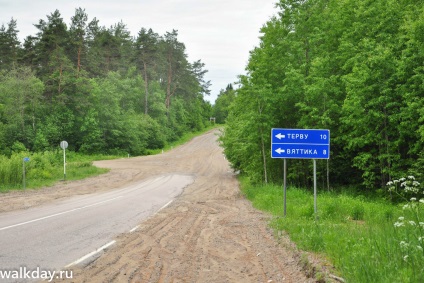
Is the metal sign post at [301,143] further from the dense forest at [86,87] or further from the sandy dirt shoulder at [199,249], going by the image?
the dense forest at [86,87]

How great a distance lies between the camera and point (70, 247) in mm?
8906

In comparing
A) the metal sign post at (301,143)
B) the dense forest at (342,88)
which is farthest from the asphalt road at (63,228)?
the dense forest at (342,88)

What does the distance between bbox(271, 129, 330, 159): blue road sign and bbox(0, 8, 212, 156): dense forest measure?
38.8m

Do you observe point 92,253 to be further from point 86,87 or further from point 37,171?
point 86,87

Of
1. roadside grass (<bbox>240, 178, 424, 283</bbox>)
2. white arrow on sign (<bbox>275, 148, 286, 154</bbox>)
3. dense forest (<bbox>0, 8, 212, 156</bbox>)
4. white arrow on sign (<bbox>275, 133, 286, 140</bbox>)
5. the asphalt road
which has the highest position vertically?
dense forest (<bbox>0, 8, 212, 156</bbox>)

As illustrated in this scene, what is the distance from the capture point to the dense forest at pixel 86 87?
147 feet

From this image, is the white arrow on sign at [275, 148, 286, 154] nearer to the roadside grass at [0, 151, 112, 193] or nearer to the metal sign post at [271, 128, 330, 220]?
the metal sign post at [271, 128, 330, 220]

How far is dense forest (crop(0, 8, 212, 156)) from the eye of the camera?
147 feet

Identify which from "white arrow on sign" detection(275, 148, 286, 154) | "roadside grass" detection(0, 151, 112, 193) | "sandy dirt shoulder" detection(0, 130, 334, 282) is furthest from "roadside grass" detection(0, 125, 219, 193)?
"white arrow on sign" detection(275, 148, 286, 154)

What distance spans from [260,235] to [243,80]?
42.6ft

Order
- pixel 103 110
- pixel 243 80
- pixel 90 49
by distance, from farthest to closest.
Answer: pixel 90 49 → pixel 103 110 → pixel 243 80

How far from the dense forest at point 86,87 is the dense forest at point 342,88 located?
105ft

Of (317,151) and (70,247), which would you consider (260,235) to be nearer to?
(317,151)

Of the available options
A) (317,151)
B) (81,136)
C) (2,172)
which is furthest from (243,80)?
(81,136)
